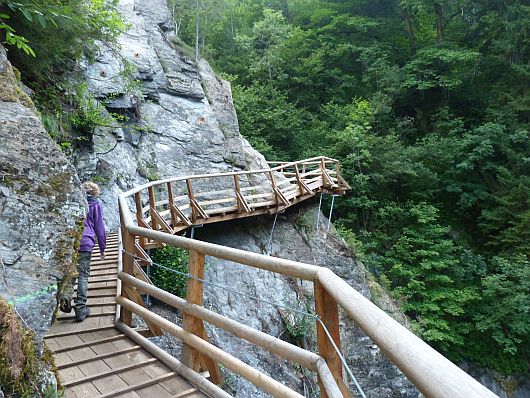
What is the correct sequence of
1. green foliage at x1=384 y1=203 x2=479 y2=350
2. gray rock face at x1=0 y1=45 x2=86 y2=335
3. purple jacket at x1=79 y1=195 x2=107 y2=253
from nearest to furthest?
gray rock face at x1=0 y1=45 x2=86 y2=335 < purple jacket at x1=79 y1=195 x2=107 y2=253 < green foliage at x1=384 y1=203 x2=479 y2=350

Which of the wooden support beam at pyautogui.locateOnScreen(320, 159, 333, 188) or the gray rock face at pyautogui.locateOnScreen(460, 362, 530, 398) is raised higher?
the wooden support beam at pyautogui.locateOnScreen(320, 159, 333, 188)

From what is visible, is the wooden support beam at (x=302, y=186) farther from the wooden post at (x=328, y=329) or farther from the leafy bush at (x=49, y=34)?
the wooden post at (x=328, y=329)

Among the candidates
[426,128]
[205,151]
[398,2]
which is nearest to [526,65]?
[426,128]

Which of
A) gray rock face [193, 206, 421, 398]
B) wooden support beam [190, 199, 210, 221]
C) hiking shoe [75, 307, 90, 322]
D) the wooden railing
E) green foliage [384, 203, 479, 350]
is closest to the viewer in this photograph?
the wooden railing

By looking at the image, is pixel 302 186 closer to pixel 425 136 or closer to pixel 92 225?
pixel 92 225

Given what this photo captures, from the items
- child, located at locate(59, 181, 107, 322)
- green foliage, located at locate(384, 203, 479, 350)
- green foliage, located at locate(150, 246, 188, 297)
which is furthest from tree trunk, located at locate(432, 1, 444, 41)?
child, located at locate(59, 181, 107, 322)

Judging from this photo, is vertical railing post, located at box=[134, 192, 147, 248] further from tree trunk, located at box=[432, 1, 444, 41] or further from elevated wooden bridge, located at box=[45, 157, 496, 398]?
tree trunk, located at box=[432, 1, 444, 41]

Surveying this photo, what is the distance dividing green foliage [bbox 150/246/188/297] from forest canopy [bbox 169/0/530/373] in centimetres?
716

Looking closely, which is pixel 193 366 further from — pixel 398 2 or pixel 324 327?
pixel 398 2

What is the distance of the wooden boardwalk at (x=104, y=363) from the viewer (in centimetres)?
267

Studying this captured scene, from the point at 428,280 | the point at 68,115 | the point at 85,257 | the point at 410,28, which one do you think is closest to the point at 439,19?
the point at 410,28

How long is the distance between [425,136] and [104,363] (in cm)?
1776

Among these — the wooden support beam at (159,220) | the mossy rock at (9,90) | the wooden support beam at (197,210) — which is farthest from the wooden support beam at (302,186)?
the mossy rock at (9,90)

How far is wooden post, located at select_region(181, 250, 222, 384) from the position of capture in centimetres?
273
